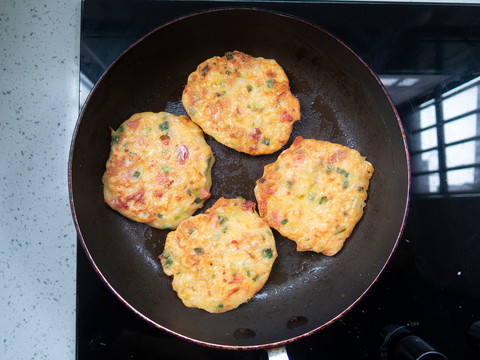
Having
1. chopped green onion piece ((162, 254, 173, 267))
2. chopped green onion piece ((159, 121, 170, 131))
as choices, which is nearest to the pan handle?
chopped green onion piece ((162, 254, 173, 267))

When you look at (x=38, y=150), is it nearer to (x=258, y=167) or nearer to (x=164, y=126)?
(x=164, y=126)

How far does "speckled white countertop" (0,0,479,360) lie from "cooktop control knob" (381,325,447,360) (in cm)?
109

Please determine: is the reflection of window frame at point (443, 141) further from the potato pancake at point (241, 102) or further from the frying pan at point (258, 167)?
the potato pancake at point (241, 102)

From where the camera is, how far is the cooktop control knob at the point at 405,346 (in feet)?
4.78

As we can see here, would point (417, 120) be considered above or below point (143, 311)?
above

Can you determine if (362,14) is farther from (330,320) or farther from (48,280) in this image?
(48,280)

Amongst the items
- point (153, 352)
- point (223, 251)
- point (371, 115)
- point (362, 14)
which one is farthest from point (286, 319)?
point (362, 14)

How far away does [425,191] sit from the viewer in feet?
5.08

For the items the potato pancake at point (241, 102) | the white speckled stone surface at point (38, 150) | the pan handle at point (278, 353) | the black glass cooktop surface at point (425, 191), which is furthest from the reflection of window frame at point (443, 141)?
the white speckled stone surface at point (38, 150)

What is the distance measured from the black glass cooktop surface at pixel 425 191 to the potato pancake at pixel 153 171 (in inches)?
17.5

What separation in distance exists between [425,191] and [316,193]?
39 cm

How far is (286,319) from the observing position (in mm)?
1536

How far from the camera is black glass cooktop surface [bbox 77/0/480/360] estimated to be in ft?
5.04

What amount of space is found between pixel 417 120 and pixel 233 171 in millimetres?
665
